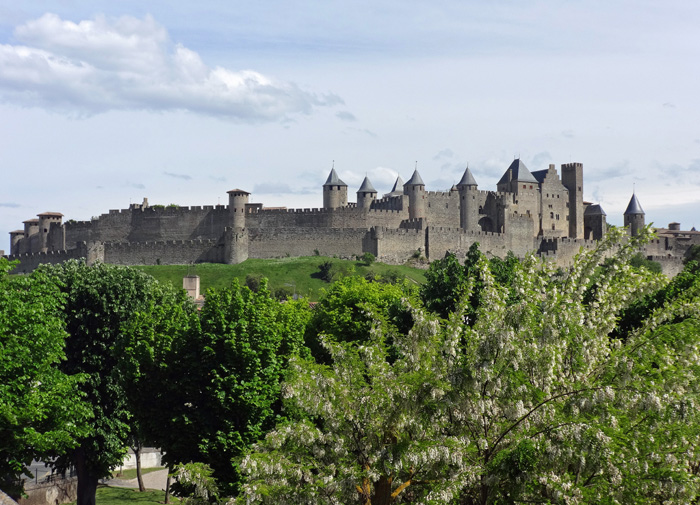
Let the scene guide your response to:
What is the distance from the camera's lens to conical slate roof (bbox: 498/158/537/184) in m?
117

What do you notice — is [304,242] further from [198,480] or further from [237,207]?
[198,480]

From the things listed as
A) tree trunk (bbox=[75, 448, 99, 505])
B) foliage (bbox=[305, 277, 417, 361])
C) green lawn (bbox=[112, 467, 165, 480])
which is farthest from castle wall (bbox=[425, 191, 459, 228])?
tree trunk (bbox=[75, 448, 99, 505])

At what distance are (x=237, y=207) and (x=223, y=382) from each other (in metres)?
80.1

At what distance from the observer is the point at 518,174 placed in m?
117

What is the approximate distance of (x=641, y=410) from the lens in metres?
16.3

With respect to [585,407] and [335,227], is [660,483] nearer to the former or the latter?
[585,407]

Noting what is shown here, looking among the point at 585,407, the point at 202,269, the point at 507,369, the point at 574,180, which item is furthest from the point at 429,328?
the point at 574,180

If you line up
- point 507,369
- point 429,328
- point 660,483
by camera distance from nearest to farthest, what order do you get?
point 660,483
point 507,369
point 429,328

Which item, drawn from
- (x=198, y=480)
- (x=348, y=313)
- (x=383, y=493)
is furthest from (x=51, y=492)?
(x=383, y=493)

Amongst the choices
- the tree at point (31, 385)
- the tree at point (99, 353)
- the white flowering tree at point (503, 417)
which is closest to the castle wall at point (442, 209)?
the tree at point (99, 353)

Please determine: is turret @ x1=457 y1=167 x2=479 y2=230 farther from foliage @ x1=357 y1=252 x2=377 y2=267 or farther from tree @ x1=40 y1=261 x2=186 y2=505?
tree @ x1=40 y1=261 x2=186 y2=505

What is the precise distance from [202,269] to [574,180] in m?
53.3

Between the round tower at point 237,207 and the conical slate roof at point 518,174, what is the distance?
35.7 metres

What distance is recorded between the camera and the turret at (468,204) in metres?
112
